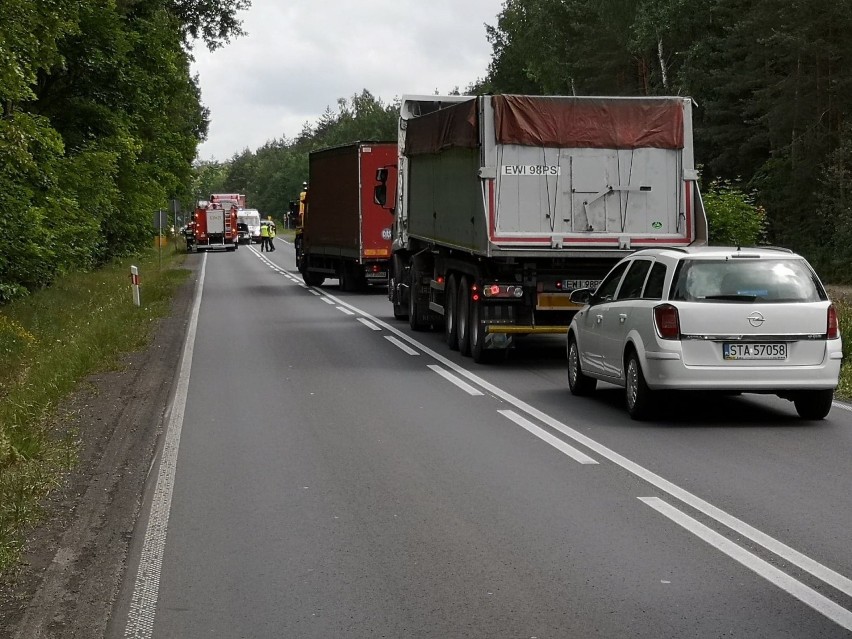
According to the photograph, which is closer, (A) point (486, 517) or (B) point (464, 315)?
(A) point (486, 517)

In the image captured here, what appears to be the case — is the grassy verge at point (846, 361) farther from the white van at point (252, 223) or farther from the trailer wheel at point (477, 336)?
the white van at point (252, 223)

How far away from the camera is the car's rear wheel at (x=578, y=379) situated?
46.9ft

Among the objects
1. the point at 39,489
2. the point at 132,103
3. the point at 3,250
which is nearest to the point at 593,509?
the point at 39,489

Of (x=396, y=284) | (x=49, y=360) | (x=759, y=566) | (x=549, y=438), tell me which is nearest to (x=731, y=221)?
(x=396, y=284)

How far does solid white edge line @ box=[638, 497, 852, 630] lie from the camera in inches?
232

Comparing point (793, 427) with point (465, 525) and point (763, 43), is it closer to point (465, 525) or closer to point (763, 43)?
point (465, 525)

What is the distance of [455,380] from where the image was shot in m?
15.9

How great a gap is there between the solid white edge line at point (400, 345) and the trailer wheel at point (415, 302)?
0.95 meters

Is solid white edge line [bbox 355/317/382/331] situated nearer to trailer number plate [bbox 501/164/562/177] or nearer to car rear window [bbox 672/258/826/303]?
trailer number plate [bbox 501/164/562/177]

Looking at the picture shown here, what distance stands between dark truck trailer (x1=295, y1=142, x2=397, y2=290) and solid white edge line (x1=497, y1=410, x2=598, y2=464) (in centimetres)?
2049

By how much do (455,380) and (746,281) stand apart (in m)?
4.70

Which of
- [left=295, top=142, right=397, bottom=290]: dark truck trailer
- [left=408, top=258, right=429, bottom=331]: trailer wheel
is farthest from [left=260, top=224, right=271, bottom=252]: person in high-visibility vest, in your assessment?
[left=408, top=258, right=429, bottom=331]: trailer wheel

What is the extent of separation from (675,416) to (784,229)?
3308 cm

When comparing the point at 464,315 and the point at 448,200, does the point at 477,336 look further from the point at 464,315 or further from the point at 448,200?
the point at 448,200
